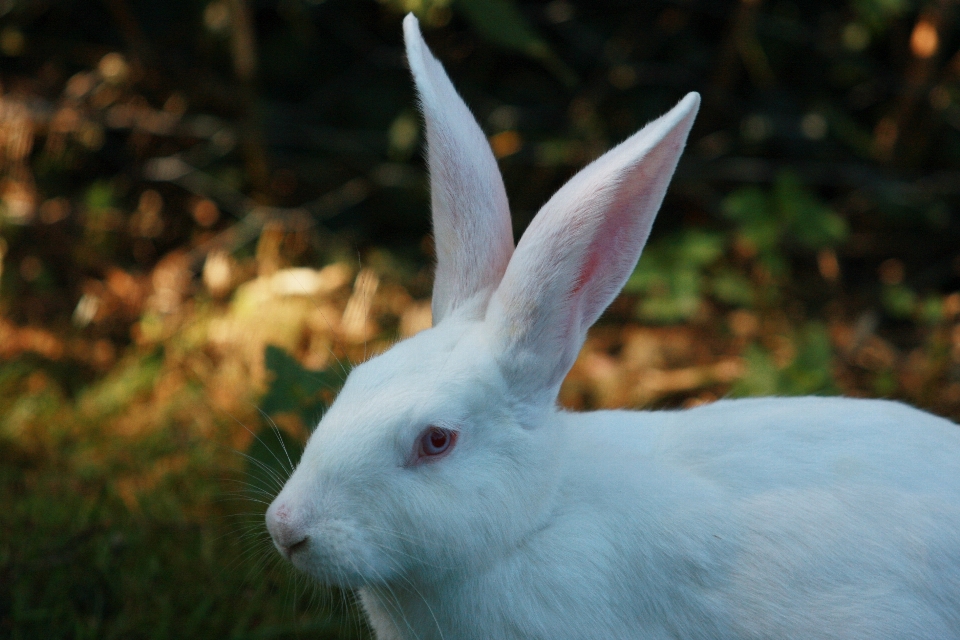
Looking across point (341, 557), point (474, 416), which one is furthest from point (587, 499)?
point (341, 557)

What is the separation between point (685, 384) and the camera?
409 cm

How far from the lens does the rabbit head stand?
6.48ft

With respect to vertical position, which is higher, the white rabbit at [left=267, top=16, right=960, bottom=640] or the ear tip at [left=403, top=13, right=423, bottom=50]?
the ear tip at [left=403, top=13, right=423, bottom=50]

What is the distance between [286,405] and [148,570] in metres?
0.64

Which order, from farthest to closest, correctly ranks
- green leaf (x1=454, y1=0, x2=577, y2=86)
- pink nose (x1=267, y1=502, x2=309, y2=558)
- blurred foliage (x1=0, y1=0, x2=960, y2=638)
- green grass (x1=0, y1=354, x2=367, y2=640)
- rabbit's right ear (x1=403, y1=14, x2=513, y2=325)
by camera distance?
1. blurred foliage (x1=0, y1=0, x2=960, y2=638)
2. green leaf (x1=454, y1=0, x2=577, y2=86)
3. green grass (x1=0, y1=354, x2=367, y2=640)
4. rabbit's right ear (x1=403, y1=14, x2=513, y2=325)
5. pink nose (x1=267, y1=502, x2=309, y2=558)

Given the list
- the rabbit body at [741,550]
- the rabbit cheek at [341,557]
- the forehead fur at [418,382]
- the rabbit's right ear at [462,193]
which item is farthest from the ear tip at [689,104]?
the rabbit cheek at [341,557]

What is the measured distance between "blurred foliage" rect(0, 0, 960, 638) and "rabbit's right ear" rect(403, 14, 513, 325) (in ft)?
4.78

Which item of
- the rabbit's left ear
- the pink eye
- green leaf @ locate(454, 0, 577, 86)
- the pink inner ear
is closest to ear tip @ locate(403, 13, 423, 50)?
the rabbit's left ear

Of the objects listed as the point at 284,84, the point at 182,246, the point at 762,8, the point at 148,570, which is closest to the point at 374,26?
the point at 284,84

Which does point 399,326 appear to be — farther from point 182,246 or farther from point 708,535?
point 708,535

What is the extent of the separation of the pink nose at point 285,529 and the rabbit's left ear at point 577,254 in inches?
23.5

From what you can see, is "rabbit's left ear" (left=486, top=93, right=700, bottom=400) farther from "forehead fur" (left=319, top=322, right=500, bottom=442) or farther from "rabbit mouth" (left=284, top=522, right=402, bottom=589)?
"rabbit mouth" (left=284, top=522, right=402, bottom=589)

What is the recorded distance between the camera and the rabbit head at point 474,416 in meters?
1.98

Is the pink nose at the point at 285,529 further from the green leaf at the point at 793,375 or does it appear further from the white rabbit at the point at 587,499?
the green leaf at the point at 793,375
